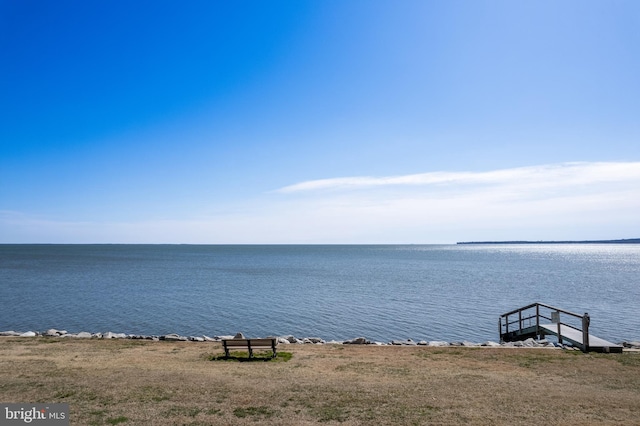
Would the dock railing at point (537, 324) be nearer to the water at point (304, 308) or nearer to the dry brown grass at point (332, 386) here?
the dry brown grass at point (332, 386)

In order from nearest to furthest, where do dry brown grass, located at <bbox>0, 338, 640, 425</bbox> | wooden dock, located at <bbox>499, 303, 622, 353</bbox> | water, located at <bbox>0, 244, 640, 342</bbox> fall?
dry brown grass, located at <bbox>0, 338, 640, 425</bbox>, wooden dock, located at <bbox>499, 303, 622, 353</bbox>, water, located at <bbox>0, 244, 640, 342</bbox>

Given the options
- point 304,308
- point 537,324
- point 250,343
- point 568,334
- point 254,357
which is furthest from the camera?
point 304,308

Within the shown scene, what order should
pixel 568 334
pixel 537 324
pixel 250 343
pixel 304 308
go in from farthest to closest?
1. pixel 304 308
2. pixel 537 324
3. pixel 568 334
4. pixel 250 343

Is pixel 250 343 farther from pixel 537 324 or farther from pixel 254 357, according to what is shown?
pixel 537 324

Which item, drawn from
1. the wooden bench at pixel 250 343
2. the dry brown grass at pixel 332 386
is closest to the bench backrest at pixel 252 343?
the wooden bench at pixel 250 343

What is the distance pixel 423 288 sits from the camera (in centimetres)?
5912

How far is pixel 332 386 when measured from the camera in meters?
12.3

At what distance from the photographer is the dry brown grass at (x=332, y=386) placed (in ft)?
32.3

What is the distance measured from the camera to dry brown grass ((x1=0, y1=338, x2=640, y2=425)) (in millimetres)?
9852

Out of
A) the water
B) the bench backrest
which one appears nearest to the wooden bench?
the bench backrest

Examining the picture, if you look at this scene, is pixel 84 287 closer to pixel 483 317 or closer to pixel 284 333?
pixel 284 333

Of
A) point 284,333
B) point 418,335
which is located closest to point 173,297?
point 284,333

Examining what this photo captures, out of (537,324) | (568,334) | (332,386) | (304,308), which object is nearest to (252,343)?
(332,386)

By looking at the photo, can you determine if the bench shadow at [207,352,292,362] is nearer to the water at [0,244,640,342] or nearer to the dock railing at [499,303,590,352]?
the water at [0,244,640,342]
